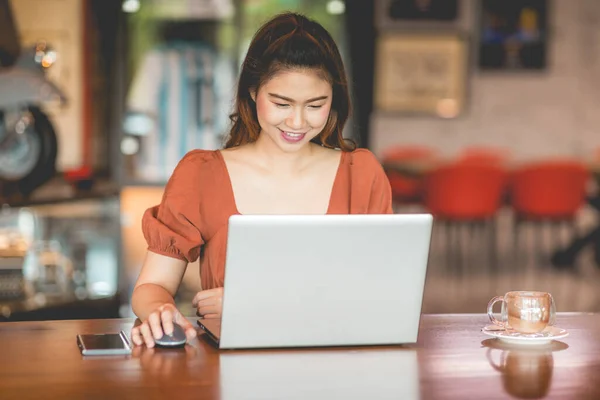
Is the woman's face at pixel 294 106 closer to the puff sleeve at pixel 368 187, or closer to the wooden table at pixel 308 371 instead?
the puff sleeve at pixel 368 187

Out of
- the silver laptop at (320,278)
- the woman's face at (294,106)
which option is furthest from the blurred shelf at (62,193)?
the silver laptop at (320,278)

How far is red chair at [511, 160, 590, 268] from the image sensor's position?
7281mm

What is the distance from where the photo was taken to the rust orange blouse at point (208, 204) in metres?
2.17

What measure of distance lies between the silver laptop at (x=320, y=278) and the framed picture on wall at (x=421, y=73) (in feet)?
24.4

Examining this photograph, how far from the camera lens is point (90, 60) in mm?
5320

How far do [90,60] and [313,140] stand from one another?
317 cm

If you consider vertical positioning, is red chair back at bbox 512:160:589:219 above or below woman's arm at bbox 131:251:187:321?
below

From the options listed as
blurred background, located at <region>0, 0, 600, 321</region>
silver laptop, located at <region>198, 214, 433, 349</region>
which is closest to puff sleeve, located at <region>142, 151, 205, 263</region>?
blurred background, located at <region>0, 0, 600, 321</region>

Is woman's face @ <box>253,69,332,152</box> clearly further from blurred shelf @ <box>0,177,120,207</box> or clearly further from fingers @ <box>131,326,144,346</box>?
blurred shelf @ <box>0,177,120,207</box>

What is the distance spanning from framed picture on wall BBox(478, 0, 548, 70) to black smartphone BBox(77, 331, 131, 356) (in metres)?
7.75

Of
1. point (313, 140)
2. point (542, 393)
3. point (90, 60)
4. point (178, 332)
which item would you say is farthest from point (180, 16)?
point (542, 393)

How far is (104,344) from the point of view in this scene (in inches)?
65.4

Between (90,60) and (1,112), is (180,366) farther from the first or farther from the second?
(90,60)

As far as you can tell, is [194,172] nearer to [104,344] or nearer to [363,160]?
[363,160]
